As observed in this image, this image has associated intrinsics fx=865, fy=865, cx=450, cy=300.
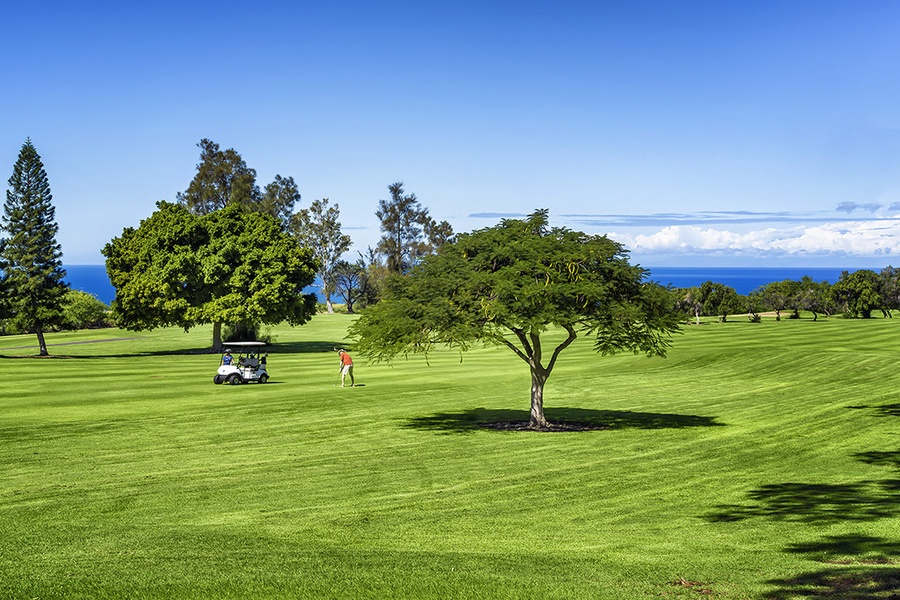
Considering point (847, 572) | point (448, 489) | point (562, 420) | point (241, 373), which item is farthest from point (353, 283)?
point (847, 572)

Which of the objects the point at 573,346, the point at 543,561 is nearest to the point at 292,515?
the point at 543,561

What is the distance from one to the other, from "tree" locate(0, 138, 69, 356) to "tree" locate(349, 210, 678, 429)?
170 ft

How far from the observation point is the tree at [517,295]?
85.3ft

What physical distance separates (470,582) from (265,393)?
2933 centimetres

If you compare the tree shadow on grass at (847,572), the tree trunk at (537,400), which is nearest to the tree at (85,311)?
the tree trunk at (537,400)

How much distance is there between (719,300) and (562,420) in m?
80.5

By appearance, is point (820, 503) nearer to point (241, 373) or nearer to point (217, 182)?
point (241, 373)

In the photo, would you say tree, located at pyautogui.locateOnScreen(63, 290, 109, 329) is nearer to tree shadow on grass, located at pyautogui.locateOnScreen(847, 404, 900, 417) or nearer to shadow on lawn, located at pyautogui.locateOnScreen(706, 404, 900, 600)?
tree shadow on grass, located at pyautogui.locateOnScreen(847, 404, 900, 417)

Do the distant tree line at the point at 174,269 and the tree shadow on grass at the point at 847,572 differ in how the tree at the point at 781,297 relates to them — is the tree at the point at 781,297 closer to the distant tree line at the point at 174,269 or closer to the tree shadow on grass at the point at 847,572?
the distant tree line at the point at 174,269

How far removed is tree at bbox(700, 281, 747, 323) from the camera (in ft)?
345

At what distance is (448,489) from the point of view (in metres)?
19.3

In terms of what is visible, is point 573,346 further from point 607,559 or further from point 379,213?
point 379,213

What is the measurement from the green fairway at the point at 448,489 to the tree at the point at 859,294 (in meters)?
66.6

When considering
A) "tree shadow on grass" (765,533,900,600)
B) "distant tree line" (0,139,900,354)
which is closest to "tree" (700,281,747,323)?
"distant tree line" (0,139,900,354)
